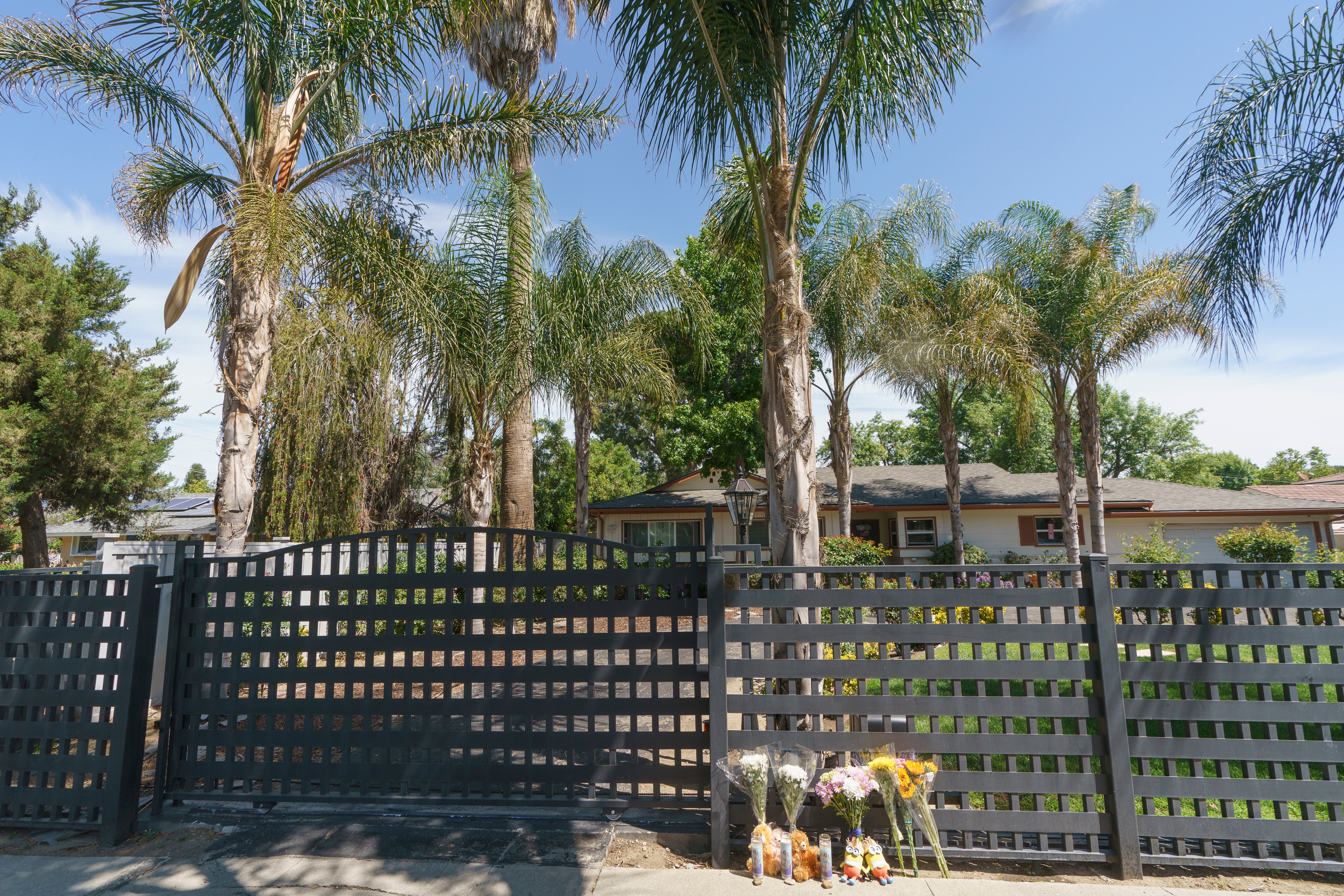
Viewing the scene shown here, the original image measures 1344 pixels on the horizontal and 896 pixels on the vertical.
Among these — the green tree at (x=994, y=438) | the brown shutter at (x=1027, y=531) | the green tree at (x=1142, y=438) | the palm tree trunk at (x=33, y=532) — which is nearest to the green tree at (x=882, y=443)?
the green tree at (x=994, y=438)

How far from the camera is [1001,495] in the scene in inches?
793

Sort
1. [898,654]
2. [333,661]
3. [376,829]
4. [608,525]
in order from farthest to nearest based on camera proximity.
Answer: [608,525] → [898,654] → [333,661] → [376,829]

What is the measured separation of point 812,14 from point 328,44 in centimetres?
457

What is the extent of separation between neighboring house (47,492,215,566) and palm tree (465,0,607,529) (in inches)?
393

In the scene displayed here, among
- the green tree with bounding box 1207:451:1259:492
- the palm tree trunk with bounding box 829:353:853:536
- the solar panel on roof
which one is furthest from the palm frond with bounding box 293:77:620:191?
the green tree with bounding box 1207:451:1259:492

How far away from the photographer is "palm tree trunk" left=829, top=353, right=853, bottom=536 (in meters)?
16.2

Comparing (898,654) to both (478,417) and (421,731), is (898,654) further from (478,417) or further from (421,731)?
(478,417)

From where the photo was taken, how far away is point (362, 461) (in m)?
12.1

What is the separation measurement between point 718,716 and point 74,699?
3667 mm

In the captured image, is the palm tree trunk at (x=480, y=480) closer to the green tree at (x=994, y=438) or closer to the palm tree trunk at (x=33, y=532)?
the palm tree trunk at (x=33, y=532)

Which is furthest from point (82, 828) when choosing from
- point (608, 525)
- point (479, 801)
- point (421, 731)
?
point (608, 525)

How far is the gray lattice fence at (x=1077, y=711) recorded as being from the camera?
3004mm

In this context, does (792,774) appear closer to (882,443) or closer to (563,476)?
(563,476)

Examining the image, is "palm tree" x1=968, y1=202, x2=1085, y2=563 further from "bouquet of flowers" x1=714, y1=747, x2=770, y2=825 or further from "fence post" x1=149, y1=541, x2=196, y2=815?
"fence post" x1=149, y1=541, x2=196, y2=815
